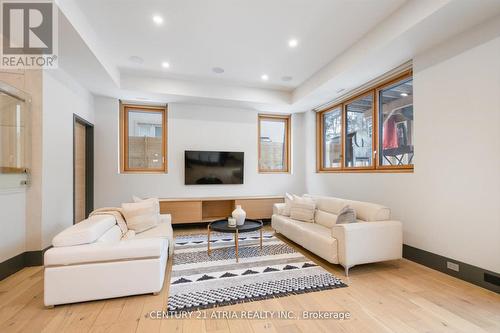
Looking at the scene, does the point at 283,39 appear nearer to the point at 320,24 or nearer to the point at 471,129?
the point at 320,24

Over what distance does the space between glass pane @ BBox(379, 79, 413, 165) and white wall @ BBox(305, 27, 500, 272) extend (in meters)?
0.28

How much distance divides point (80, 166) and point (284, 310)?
4.43 meters

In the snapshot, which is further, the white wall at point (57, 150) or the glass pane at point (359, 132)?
the glass pane at point (359, 132)

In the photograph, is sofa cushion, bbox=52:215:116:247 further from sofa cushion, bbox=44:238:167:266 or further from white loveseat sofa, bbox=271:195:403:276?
white loveseat sofa, bbox=271:195:403:276

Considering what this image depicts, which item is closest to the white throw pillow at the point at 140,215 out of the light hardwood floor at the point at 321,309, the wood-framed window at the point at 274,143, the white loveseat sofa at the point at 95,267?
the white loveseat sofa at the point at 95,267

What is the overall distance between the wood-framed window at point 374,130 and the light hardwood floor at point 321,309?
166cm

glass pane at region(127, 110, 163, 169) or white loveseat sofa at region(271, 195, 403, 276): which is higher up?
glass pane at region(127, 110, 163, 169)

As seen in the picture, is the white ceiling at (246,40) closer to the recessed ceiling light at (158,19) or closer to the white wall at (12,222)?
the recessed ceiling light at (158,19)

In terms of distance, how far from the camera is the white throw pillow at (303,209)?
3842 mm

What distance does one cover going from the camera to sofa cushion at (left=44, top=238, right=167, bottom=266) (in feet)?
6.70

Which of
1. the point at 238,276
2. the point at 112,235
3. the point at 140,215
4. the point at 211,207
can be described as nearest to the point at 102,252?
the point at 112,235

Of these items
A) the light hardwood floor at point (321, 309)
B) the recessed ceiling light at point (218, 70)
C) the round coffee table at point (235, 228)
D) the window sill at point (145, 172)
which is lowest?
the light hardwood floor at point (321, 309)

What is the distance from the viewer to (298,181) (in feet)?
19.6

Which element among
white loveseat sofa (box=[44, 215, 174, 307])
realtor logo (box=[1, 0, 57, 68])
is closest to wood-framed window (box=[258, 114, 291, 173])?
white loveseat sofa (box=[44, 215, 174, 307])
